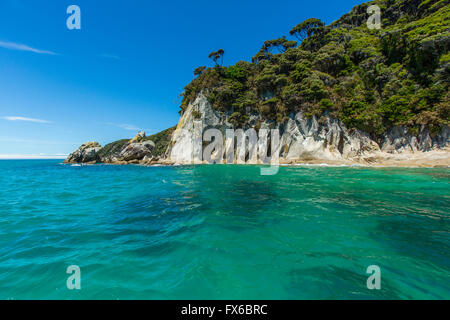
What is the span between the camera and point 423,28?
28.8m

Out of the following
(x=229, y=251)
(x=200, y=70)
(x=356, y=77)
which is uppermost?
(x=200, y=70)

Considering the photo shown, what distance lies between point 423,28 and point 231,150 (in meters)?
39.0

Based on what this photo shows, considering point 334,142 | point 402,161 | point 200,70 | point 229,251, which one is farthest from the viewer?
point 200,70

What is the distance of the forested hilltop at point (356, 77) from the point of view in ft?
85.3

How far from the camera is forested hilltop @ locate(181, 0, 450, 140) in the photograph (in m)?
26.0

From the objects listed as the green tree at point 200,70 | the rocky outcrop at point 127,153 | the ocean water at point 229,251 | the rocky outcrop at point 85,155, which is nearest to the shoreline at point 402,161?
the ocean water at point 229,251

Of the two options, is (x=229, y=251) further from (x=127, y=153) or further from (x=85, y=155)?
(x=85, y=155)

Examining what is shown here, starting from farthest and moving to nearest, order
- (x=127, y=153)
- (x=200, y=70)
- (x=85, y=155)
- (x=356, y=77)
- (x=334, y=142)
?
(x=85, y=155) → (x=127, y=153) → (x=200, y=70) → (x=356, y=77) → (x=334, y=142)

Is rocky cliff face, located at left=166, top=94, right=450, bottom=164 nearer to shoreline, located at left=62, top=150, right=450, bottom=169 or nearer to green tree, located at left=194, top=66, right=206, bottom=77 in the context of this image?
shoreline, located at left=62, top=150, right=450, bottom=169

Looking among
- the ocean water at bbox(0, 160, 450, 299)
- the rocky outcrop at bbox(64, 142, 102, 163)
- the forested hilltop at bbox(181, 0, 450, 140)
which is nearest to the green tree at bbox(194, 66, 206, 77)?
the forested hilltop at bbox(181, 0, 450, 140)

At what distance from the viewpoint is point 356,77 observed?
3203cm

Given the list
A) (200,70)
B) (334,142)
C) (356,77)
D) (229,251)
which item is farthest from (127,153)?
(356,77)

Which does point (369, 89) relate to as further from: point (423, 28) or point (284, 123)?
point (284, 123)

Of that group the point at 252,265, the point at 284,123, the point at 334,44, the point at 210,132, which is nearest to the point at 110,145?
the point at 210,132
